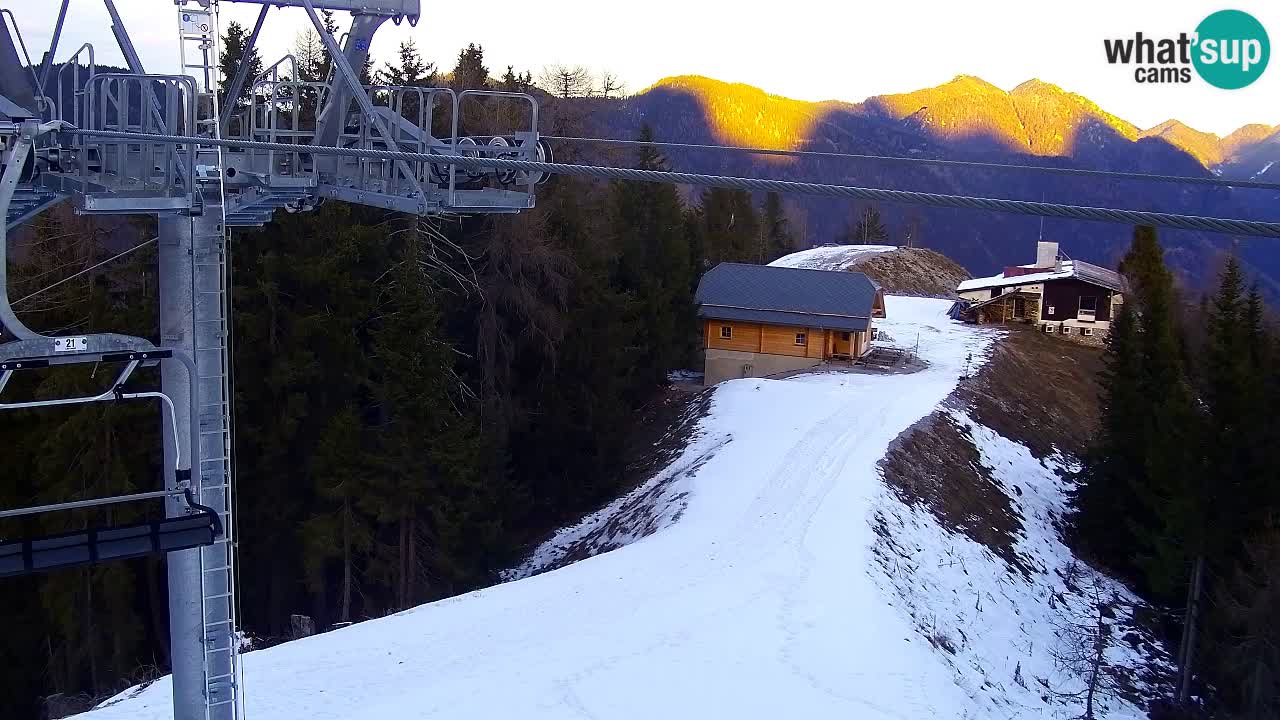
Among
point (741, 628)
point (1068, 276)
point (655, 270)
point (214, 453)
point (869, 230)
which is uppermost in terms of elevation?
point (869, 230)

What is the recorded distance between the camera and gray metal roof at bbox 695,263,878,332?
39.7 m

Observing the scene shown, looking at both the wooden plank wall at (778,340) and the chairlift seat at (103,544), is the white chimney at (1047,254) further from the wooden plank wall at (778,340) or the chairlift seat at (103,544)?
the chairlift seat at (103,544)

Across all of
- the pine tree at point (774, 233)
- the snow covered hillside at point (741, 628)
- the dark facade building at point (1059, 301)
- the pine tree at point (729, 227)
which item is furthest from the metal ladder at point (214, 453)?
the pine tree at point (774, 233)

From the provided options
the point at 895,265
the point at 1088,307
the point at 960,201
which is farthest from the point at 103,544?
the point at 895,265

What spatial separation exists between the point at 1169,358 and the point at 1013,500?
263 inches

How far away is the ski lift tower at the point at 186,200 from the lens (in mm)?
8609

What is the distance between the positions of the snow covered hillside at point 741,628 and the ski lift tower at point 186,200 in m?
4.32

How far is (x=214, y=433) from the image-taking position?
10.0 meters

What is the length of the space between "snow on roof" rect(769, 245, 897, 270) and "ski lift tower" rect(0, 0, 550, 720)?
64721mm

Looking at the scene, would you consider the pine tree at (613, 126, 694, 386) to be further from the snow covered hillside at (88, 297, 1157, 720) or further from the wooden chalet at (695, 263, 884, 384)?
the snow covered hillside at (88, 297, 1157, 720)

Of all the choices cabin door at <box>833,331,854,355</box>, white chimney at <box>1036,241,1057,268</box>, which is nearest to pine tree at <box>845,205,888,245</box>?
white chimney at <box>1036,241,1057,268</box>

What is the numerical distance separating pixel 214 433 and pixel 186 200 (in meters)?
2.29

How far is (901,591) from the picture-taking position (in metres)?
19.6

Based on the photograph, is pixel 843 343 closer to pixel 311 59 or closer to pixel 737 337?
pixel 737 337
